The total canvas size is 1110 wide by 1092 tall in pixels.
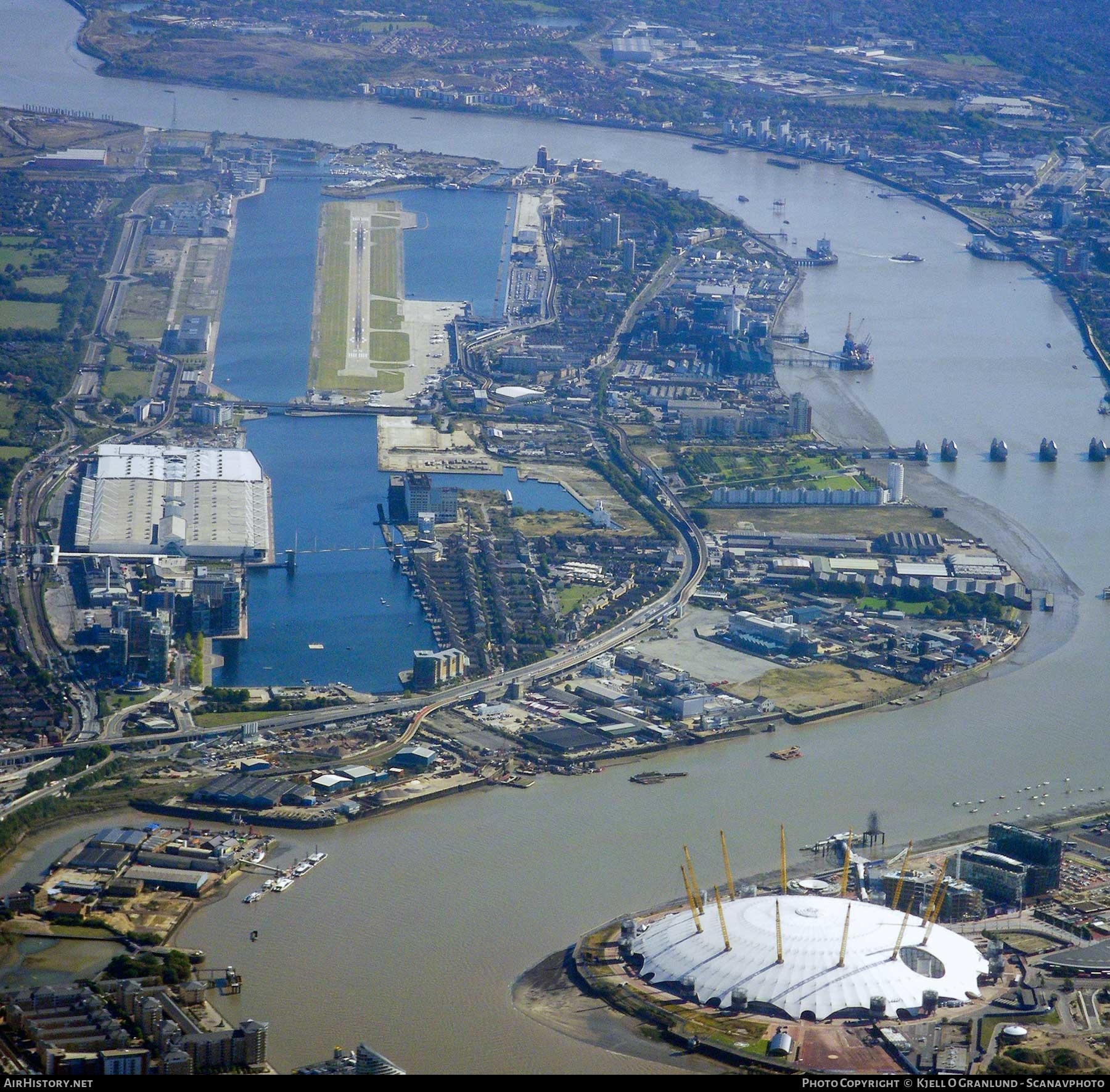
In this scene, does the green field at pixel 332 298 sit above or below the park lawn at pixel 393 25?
below

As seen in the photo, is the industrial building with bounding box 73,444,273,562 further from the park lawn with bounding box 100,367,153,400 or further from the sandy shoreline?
the sandy shoreline

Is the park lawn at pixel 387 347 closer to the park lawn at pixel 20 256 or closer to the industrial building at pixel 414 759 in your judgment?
the park lawn at pixel 20 256

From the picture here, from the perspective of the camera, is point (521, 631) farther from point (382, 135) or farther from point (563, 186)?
point (382, 135)

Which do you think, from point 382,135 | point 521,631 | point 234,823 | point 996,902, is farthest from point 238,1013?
point 382,135

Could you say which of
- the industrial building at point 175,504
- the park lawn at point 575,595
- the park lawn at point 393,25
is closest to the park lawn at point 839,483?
the park lawn at point 575,595

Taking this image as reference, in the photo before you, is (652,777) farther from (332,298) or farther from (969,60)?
(969,60)

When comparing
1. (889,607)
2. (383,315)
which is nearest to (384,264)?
(383,315)
